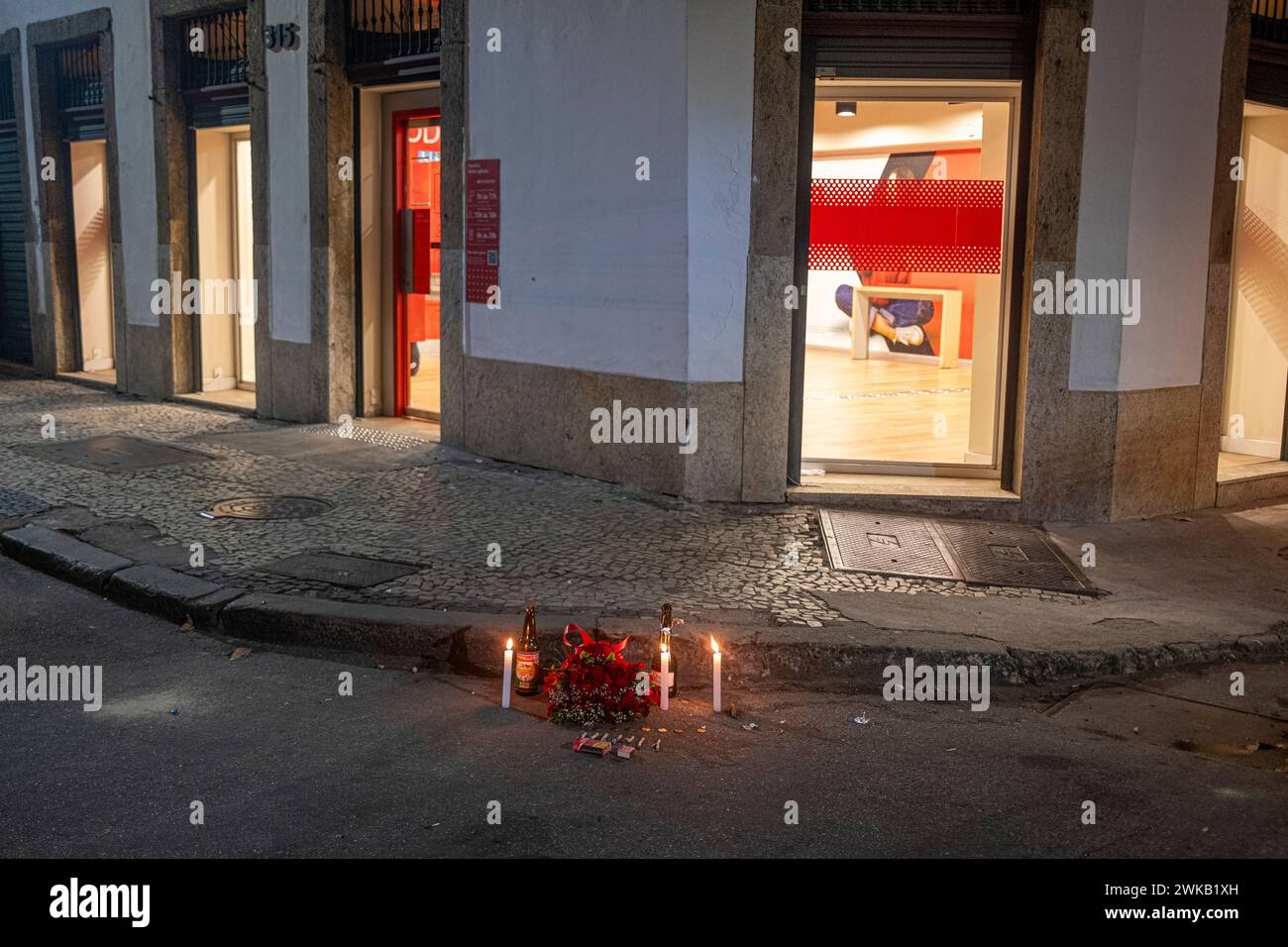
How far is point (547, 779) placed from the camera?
4617 mm

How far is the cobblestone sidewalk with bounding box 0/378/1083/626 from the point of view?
661cm

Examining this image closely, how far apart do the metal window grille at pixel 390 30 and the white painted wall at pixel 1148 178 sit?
5485 millimetres

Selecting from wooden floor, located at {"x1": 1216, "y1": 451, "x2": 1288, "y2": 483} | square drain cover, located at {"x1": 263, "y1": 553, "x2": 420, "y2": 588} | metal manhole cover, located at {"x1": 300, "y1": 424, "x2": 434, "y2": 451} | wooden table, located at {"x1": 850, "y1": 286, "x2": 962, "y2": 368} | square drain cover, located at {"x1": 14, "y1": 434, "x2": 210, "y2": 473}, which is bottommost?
square drain cover, located at {"x1": 263, "y1": 553, "x2": 420, "y2": 588}

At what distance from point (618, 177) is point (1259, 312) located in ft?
17.1

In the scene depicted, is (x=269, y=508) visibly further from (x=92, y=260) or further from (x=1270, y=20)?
(x=92, y=260)

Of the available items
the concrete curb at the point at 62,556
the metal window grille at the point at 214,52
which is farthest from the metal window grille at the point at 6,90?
the concrete curb at the point at 62,556

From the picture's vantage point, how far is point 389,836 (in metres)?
4.09

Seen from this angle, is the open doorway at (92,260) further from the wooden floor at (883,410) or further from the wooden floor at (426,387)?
the wooden floor at (883,410)

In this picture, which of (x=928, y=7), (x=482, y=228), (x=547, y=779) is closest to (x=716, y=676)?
(x=547, y=779)

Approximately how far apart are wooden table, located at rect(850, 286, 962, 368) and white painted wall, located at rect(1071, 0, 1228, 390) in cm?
175

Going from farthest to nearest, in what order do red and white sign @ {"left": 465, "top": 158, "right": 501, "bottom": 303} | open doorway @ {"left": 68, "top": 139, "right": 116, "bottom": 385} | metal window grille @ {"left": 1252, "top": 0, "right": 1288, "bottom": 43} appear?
open doorway @ {"left": 68, "top": 139, "right": 116, "bottom": 385} → red and white sign @ {"left": 465, "top": 158, "right": 501, "bottom": 303} → metal window grille @ {"left": 1252, "top": 0, "right": 1288, "bottom": 43}

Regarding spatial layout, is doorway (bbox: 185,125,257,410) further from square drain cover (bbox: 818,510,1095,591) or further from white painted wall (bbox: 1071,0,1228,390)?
white painted wall (bbox: 1071,0,1228,390)

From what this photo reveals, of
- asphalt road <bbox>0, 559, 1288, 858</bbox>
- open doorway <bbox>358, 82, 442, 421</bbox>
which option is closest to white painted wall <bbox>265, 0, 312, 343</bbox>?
open doorway <bbox>358, 82, 442, 421</bbox>
